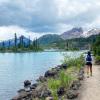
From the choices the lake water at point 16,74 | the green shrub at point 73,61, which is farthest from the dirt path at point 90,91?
the green shrub at point 73,61

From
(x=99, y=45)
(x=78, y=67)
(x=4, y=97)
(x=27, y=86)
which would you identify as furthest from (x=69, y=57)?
(x=4, y=97)

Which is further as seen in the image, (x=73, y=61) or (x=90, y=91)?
(x=73, y=61)

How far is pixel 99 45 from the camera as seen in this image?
63250 mm

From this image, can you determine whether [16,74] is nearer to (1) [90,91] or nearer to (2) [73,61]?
(2) [73,61]

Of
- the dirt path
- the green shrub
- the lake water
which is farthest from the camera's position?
the green shrub

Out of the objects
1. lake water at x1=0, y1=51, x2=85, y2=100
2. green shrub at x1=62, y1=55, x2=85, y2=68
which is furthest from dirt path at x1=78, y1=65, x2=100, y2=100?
green shrub at x1=62, y1=55, x2=85, y2=68

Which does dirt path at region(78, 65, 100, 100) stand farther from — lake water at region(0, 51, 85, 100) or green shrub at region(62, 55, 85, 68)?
green shrub at region(62, 55, 85, 68)

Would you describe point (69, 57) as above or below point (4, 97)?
above

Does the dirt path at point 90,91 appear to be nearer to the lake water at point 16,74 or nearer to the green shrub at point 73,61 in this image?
the lake water at point 16,74

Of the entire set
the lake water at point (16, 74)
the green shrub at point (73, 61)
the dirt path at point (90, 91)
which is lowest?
the lake water at point (16, 74)

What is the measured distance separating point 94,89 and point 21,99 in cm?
698

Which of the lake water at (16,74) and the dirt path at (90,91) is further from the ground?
the dirt path at (90,91)

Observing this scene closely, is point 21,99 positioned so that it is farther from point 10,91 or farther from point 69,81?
point 10,91

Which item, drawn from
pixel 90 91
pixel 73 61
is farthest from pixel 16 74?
pixel 90 91
